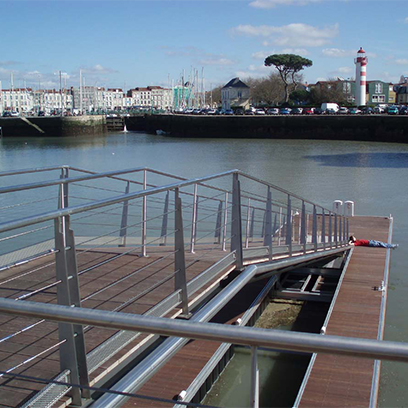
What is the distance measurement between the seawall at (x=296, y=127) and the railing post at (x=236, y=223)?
43868 mm

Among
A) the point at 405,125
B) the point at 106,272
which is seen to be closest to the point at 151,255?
the point at 106,272

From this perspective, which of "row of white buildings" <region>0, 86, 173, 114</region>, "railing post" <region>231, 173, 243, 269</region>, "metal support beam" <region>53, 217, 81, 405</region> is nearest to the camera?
"metal support beam" <region>53, 217, 81, 405</region>

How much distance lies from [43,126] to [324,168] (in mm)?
44404

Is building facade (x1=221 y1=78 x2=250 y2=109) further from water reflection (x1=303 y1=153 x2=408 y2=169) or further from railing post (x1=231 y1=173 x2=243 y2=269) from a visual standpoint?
railing post (x1=231 y1=173 x2=243 y2=269)

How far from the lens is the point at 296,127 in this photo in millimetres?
53312

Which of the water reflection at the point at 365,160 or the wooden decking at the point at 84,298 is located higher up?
the wooden decking at the point at 84,298

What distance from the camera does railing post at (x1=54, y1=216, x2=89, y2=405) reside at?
2.43 m

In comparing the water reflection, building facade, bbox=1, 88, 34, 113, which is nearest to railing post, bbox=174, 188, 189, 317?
the water reflection

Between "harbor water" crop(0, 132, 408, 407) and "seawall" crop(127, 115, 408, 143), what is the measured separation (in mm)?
4744

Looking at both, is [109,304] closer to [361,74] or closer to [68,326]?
[68,326]

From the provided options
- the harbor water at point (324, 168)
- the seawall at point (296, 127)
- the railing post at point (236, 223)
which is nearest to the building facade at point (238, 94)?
the seawall at point (296, 127)

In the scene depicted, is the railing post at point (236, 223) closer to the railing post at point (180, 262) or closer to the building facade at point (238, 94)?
the railing post at point (180, 262)

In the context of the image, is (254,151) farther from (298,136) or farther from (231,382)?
(231,382)

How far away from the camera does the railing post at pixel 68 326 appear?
2434 mm
